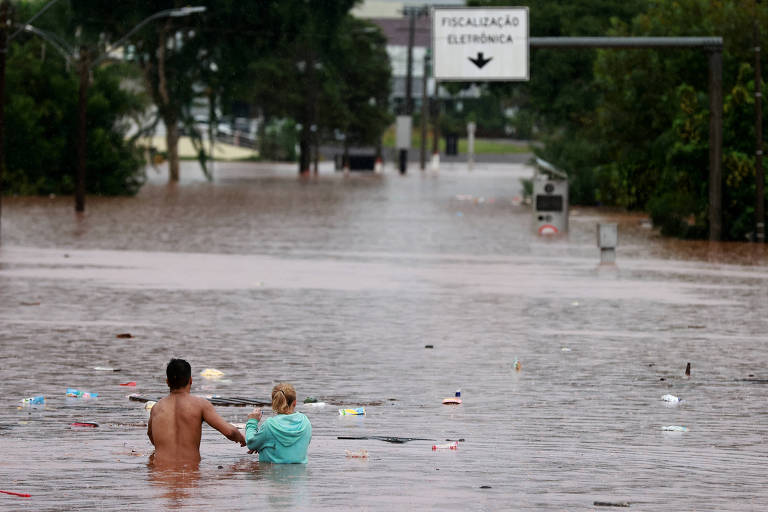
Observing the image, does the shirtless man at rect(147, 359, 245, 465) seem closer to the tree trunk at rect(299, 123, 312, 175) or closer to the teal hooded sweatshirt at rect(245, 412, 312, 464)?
the teal hooded sweatshirt at rect(245, 412, 312, 464)

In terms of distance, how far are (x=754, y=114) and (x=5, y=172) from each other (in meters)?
28.3

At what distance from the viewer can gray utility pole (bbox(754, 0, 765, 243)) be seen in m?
33.1

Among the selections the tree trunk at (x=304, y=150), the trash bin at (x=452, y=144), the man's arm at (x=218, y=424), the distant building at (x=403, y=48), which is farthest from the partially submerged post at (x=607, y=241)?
the distant building at (x=403, y=48)

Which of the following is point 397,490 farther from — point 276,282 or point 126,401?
point 276,282

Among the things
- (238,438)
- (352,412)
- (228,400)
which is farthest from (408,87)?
(238,438)

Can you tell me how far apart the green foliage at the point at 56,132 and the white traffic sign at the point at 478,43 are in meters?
19.7

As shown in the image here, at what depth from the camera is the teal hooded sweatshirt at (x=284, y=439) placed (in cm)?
941

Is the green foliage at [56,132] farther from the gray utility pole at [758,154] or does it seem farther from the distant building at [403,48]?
the distant building at [403,48]

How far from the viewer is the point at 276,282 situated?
23609 mm

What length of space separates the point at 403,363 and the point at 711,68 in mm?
21314

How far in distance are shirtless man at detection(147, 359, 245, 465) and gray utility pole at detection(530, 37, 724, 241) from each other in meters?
25.0

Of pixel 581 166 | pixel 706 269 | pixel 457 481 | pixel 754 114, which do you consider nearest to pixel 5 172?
pixel 581 166

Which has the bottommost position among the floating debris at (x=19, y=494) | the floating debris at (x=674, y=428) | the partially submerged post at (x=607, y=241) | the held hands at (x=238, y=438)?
the partially submerged post at (x=607, y=241)

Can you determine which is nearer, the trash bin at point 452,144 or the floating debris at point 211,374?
the floating debris at point 211,374
